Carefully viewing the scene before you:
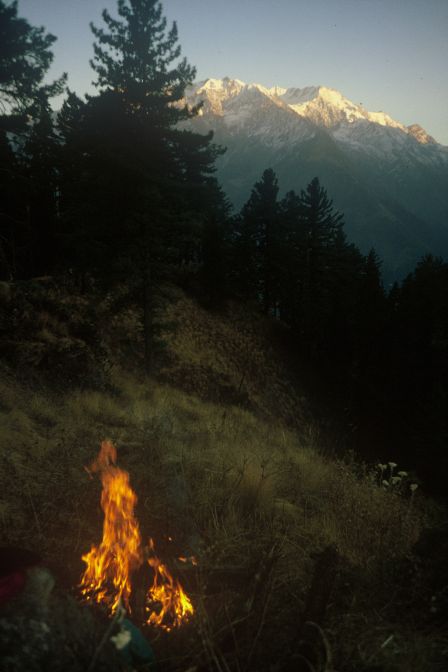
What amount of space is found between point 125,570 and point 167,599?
0.44 m

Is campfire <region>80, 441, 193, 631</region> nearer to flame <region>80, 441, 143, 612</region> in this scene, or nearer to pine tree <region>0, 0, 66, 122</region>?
flame <region>80, 441, 143, 612</region>

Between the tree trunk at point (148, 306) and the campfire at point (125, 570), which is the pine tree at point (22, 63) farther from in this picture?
the campfire at point (125, 570)

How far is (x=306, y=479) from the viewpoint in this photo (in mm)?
5320

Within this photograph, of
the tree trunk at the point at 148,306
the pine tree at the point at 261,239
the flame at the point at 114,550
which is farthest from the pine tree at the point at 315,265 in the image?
the flame at the point at 114,550

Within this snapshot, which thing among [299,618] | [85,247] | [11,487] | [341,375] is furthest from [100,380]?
[341,375]

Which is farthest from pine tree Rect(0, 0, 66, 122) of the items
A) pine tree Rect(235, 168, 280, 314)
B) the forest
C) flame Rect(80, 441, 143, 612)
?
pine tree Rect(235, 168, 280, 314)

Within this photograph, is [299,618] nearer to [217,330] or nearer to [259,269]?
[217,330]

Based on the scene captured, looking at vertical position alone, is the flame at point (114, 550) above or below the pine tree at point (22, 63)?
below

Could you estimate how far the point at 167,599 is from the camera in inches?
116

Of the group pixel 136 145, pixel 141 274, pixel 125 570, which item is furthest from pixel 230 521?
pixel 136 145

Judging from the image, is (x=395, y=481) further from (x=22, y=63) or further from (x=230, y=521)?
(x=22, y=63)

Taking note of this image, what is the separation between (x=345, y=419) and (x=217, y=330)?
1067 cm

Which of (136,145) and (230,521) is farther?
(136,145)

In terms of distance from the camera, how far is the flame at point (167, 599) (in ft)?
Result: 9.29
